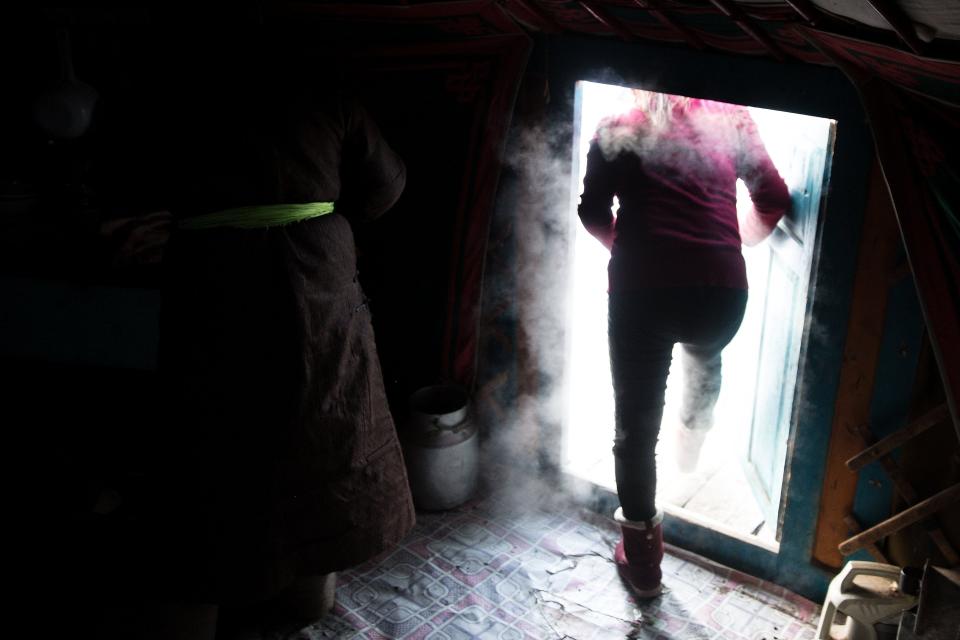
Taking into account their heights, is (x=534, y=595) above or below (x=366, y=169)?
below

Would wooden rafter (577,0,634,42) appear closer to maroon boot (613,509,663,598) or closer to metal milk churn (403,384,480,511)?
metal milk churn (403,384,480,511)

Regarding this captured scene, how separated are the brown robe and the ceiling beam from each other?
1.49 meters

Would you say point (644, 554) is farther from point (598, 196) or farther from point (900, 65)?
point (900, 65)

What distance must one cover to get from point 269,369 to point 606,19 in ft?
4.94

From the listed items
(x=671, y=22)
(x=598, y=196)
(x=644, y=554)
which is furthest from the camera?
(x=644, y=554)

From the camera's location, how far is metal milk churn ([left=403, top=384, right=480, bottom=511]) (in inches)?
134

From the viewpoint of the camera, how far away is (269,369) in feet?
8.04

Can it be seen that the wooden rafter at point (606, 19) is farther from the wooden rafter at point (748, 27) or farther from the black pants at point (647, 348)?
the black pants at point (647, 348)

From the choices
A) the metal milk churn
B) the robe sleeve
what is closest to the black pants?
the metal milk churn

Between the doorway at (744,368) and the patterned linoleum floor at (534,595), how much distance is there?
0.75 feet

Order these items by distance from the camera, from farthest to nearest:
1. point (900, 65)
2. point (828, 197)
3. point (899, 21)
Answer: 1. point (828, 197)
2. point (900, 65)
3. point (899, 21)

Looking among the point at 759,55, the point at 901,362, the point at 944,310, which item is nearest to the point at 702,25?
the point at 759,55

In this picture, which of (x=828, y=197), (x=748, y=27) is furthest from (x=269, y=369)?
(x=828, y=197)

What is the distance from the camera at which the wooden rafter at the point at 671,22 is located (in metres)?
2.28
